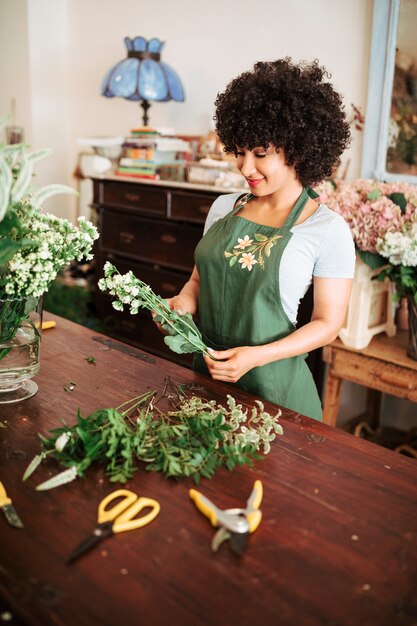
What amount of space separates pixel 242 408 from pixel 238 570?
1.99ft

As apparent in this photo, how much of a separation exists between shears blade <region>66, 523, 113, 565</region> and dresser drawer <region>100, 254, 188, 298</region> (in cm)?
259

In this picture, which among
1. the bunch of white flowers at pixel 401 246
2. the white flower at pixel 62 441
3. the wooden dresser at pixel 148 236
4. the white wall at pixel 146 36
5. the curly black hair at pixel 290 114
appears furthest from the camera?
the wooden dresser at pixel 148 236

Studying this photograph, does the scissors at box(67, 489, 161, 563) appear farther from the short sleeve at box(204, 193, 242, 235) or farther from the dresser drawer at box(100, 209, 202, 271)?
the dresser drawer at box(100, 209, 202, 271)

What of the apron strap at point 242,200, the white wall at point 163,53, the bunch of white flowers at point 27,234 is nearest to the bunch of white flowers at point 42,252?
the bunch of white flowers at point 27,234

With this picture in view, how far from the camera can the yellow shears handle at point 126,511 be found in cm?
109

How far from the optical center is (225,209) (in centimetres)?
211

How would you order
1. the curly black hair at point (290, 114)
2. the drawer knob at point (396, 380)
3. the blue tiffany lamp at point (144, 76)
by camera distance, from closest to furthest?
the curly black hair at point (290, 114)
the drawer knob at point (396, 380)
the blue tiffany lamp at point (144, 76)

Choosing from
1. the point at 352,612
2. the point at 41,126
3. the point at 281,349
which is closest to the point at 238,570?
the point at 352,612

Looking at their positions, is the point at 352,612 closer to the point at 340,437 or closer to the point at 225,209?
the point at 340,437

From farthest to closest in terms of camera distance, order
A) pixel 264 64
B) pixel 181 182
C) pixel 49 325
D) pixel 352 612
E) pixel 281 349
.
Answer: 1. pixel 181 182
2. pixel 49 325
3. pixel 264 64
4. pixel 281 349
5. pixel 352 612

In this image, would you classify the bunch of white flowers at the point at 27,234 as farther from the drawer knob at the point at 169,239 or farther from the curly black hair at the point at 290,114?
the drawer knob at the point at 169,239

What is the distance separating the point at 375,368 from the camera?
8.84ft

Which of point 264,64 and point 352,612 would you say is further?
point 264,64

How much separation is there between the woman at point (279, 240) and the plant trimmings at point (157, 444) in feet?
1.06
